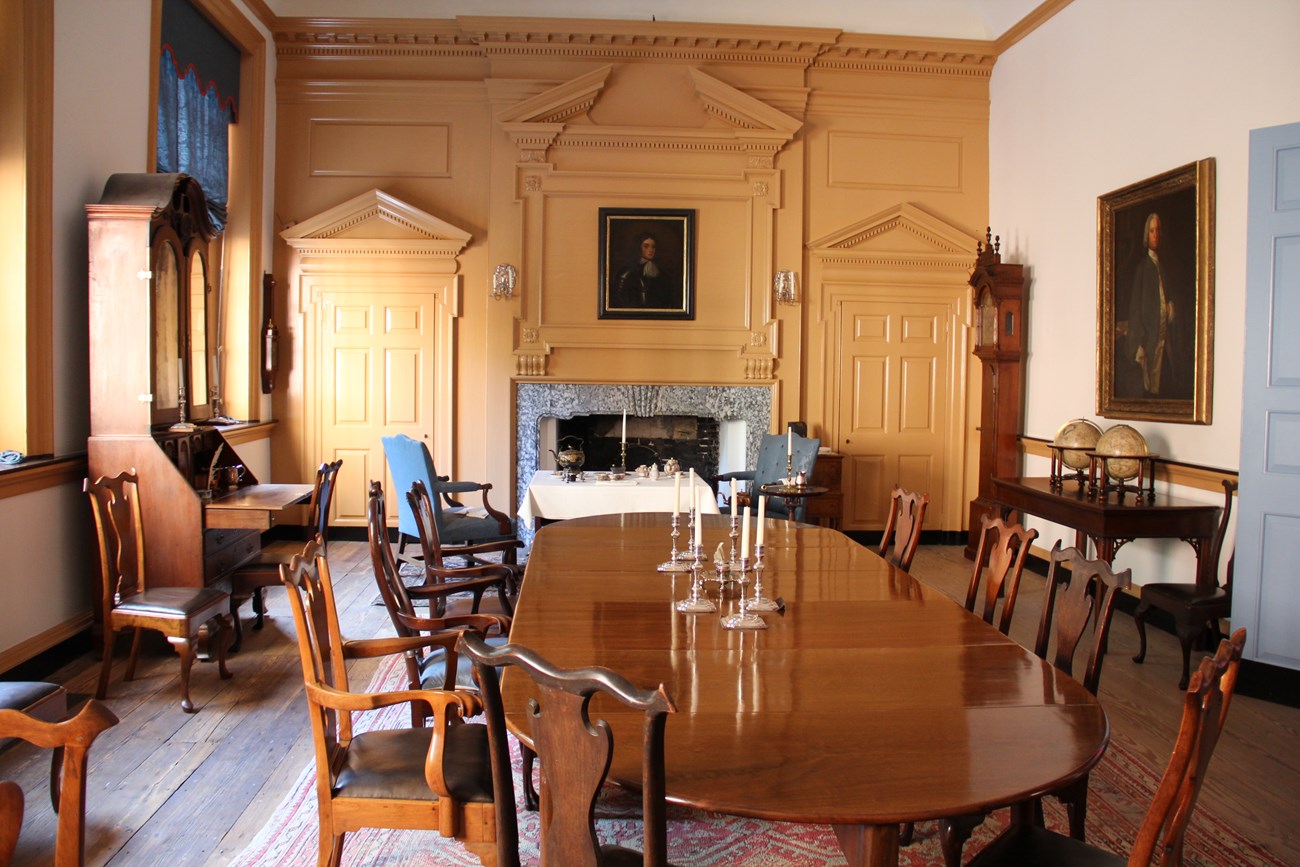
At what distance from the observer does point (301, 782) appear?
3.11m

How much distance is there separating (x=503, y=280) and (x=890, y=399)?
12.1 feet

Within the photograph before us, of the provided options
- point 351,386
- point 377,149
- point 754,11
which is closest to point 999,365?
point 754,11

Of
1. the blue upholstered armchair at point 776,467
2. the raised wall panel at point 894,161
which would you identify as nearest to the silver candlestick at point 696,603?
the blue upholstered armchair at point 776,467

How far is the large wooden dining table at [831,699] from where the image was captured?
1.46 meters

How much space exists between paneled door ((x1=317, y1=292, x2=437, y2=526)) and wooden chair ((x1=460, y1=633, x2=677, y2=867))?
6.31 m

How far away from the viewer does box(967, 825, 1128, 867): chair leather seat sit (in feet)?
6.00

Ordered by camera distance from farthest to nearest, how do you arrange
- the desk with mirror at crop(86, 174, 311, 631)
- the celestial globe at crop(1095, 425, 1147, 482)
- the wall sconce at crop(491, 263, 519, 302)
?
the wall sconce at crop(491, 263, 519, 302)
the celestial globe at crop(1095, 425, 1147, 482)
the desk with mirror at crop(86, 174, 311, 631)

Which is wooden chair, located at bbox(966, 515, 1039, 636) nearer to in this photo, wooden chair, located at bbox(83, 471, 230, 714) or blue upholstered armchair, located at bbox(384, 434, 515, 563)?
blue upholstered armchair, located at bbox(384, 434, 515, 563)

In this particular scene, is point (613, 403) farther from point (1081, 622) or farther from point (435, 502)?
point (1081, 622)

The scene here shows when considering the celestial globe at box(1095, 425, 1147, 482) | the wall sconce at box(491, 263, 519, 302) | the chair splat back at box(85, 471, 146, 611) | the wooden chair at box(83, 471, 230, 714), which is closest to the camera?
the wooden chair at box(83, 471, 230, 714)

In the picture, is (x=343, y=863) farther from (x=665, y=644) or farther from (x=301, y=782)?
(x=665, y=644)

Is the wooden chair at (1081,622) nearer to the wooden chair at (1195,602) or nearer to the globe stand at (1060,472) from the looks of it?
the wooden chair at (1195,602)

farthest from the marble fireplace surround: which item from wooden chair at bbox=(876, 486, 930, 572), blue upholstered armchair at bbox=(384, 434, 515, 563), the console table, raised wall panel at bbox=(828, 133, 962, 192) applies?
wooden chair at bbox=(876, 486, 930, 572)

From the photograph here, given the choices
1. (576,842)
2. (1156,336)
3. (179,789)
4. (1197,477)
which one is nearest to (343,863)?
(179,789)
